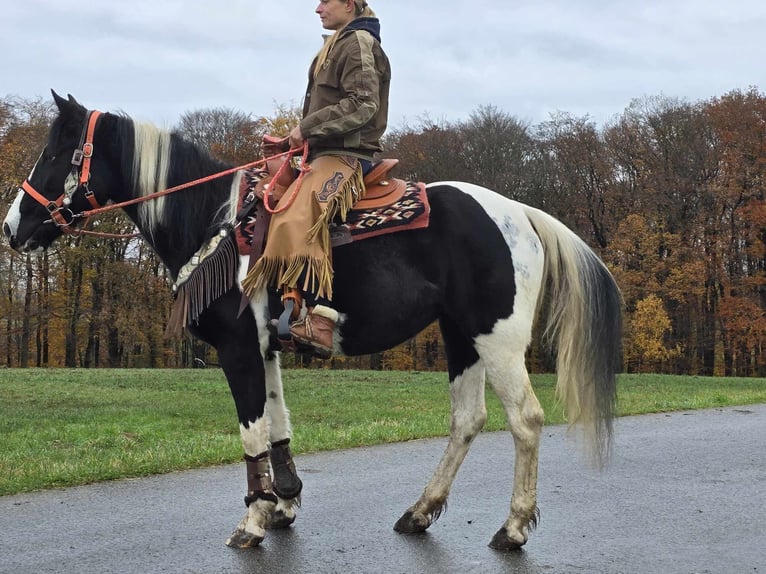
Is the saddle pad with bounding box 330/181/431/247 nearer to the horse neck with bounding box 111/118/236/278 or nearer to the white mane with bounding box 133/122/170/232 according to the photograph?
the horse neck with bounding box 111/118/236/278

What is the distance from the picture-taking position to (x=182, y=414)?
13.3m

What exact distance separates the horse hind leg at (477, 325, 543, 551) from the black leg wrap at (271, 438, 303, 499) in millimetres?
1428

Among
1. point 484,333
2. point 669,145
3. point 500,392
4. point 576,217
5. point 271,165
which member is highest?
point 669,145

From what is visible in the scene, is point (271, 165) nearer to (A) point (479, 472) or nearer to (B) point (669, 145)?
(A) point (479, 472)

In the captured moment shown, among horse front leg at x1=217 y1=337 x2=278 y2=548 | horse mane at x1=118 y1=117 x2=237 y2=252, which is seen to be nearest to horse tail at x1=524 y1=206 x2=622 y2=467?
horse front leg at x1=217 y1=337 x2=278 y2=548

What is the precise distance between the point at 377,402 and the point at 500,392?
10.2m

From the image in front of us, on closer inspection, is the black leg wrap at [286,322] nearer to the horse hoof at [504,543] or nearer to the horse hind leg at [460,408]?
the horse hind leg at [460,408]

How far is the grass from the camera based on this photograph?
7.97 metres

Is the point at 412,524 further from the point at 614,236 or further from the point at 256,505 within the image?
the point at 614,236

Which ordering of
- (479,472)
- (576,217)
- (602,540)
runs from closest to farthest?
(602,540)
(479,472)
(576,217)

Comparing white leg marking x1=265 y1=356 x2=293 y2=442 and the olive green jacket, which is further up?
the olive green jacket

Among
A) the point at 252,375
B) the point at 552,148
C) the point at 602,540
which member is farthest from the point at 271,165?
the point at 552,148

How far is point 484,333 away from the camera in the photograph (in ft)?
18.2

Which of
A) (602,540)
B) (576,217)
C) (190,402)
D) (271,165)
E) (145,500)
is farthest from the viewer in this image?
(576,217)
